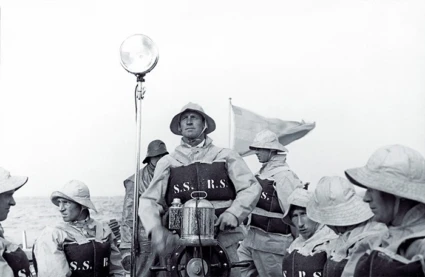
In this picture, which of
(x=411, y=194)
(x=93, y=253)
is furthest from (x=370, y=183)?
(x=93, y=253)

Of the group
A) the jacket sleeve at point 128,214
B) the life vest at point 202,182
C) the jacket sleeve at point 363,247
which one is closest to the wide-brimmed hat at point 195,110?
the life vest at point 202,182

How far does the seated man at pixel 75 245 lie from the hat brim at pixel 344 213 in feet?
5.62

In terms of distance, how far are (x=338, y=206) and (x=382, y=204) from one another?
1.02 metres

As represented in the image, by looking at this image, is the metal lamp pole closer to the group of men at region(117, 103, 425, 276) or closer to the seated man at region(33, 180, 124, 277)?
the seated man at region(33, 180, 124, 277)

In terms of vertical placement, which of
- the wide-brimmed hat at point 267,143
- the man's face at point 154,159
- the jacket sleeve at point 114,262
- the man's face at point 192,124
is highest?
the man's face at point 192,124

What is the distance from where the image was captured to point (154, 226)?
416 centimetres

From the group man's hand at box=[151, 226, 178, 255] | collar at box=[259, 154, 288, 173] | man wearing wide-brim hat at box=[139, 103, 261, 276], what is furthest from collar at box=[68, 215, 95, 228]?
collar at box=[259, 154, 288, 173]

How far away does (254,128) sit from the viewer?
927 cm

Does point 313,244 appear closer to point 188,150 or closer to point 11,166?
point 188,150

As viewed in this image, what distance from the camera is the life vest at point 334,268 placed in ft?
10.6

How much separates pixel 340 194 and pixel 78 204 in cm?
207

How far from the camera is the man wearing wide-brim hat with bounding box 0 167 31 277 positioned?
11.1 feet

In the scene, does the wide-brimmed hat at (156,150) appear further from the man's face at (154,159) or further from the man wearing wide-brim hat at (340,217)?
the man wearing wide-brim hat at (340,217)

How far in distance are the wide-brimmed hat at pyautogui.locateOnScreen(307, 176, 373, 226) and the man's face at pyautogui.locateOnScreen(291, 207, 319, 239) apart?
0.61 m
